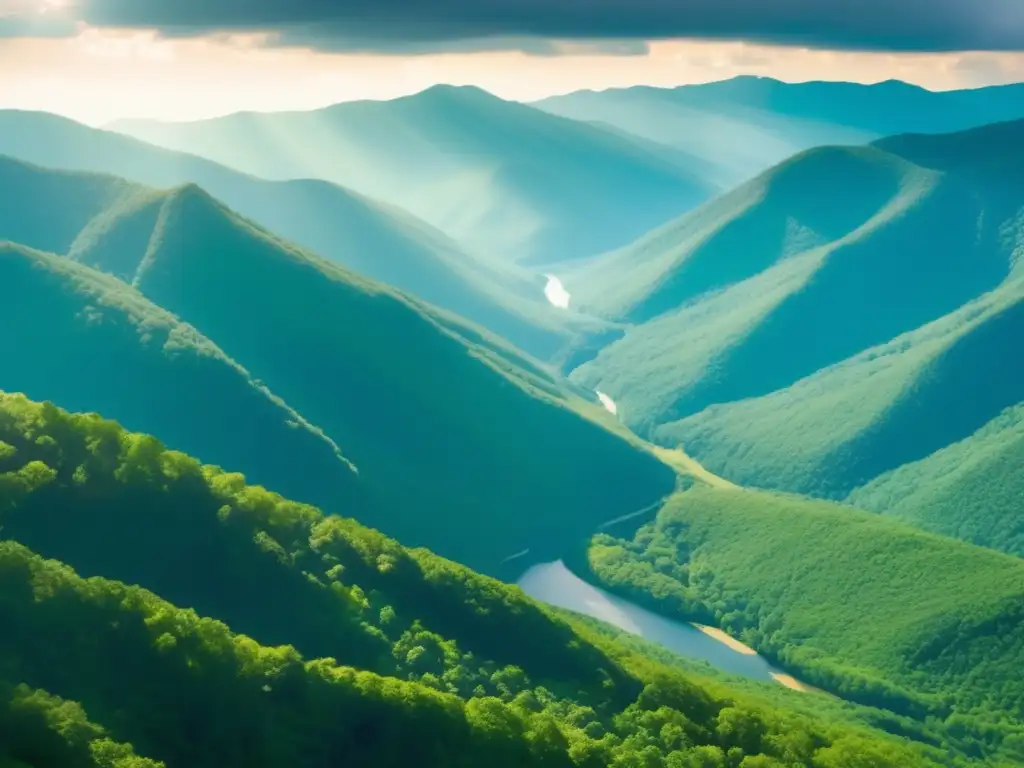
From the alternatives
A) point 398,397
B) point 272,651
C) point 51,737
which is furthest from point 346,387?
point 51,737

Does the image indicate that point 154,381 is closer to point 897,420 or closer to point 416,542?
point 416,542

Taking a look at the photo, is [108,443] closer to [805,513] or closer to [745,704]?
[745,704]

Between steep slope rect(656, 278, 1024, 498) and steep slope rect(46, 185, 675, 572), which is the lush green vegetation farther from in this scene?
steep slope rect(656, 278, 1024, 498)

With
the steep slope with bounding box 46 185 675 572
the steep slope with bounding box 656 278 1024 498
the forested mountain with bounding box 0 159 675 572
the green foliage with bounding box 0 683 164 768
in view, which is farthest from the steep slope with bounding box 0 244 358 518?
the steep slope with bounding box 656 278 1024 498

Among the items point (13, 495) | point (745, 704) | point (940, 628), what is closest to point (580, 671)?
point (745, 704)

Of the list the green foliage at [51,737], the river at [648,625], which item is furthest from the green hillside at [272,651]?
the river at [648,625]

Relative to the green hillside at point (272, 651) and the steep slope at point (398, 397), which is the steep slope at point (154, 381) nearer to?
the steep slope at point (398, 397)
